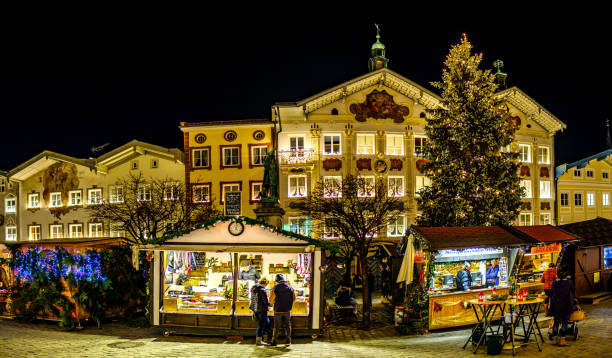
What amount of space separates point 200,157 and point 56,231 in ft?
43.5

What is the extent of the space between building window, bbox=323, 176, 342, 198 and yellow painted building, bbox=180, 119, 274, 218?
4835mm

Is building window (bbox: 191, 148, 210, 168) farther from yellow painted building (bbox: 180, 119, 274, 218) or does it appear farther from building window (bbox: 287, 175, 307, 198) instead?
building window (bbox: 287, 175, 307, 198)

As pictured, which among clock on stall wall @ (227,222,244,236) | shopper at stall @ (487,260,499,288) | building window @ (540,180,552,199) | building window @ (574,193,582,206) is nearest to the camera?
clock on stall wall @ (227,222,244,236)

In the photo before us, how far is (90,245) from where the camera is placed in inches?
637

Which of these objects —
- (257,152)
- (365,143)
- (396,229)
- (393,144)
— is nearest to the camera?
(396,229)

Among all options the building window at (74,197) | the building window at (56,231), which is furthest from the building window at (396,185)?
the building window at (56,231)

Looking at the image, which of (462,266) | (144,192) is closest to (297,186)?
(144,192)

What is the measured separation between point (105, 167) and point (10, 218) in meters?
10.2

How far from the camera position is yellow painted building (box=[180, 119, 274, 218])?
1284 inches

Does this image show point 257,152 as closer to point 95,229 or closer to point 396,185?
point 396,185

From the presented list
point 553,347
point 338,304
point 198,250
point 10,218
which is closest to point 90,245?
point 198,250

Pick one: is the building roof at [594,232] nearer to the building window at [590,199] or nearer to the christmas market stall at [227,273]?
the christmas market stall at [227,273]

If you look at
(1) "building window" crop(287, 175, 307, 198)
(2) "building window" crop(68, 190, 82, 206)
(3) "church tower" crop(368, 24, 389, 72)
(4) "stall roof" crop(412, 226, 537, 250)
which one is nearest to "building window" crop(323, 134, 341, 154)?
(1) "building window" crop(287, 175, 307, 198)

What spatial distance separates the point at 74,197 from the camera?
36.4m
